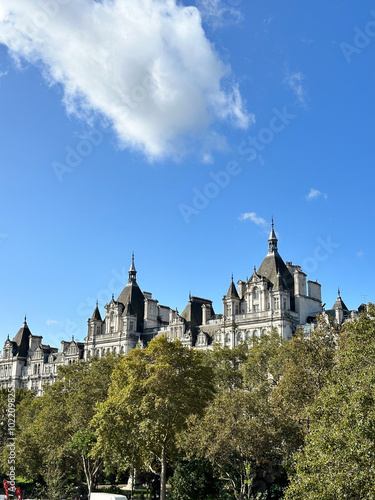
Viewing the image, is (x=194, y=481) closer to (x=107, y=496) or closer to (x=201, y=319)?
(x=107, y=496)

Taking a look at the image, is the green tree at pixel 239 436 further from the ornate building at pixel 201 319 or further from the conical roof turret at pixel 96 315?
the conical roof turret at pixel 96 315

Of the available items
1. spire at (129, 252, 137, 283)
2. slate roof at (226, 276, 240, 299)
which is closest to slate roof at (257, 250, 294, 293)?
slate roof at (226, 276, 240, 299)

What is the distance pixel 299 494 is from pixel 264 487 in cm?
2234

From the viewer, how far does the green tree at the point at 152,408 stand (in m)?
48.6

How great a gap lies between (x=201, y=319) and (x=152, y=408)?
175 feet

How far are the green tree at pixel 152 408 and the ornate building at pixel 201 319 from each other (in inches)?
925

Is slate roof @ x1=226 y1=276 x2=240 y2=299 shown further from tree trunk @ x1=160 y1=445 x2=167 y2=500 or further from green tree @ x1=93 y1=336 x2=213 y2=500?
tree trunk @ x1=160 y1=445 x2=167 y2=500

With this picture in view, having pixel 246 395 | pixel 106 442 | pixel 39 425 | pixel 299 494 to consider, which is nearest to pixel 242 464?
pixel 246 395

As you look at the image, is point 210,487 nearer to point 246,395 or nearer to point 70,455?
point 246,395

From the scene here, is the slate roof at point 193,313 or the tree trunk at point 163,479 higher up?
the slate roof at point 193,313

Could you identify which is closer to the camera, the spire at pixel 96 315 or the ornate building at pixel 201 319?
the ornate building at pixel 201 319

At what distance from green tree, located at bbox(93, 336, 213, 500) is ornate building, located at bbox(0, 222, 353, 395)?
23.5 meters

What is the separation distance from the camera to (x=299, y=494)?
28.7m

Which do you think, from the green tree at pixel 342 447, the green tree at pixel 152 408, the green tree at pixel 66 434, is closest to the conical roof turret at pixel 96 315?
the green tree at pixel 66 434
